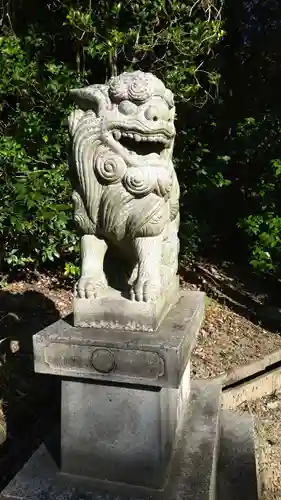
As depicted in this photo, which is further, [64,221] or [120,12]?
[120,12]

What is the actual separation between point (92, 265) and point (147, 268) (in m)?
0.28

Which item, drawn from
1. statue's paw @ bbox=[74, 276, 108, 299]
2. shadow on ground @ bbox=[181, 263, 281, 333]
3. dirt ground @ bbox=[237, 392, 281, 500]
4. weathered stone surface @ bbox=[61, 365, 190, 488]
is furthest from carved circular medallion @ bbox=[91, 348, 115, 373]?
shadow on ground @ bbox=[181, 263, 281, 333]

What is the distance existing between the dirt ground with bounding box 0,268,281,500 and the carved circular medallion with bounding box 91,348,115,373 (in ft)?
5.04

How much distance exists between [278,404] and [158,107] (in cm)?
310

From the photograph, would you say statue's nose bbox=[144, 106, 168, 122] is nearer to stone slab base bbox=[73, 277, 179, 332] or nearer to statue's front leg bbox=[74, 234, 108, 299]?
statue's front leg bbox=[74, 234, 108, 299]

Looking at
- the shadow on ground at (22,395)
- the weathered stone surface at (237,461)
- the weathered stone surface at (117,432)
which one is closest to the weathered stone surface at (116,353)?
the weathered stone surface at (117,432)

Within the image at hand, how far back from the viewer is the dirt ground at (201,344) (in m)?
3.47

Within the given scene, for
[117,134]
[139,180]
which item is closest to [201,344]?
[139,180]

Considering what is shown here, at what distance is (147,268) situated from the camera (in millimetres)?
2254

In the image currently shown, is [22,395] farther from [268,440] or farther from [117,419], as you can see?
[268,440]

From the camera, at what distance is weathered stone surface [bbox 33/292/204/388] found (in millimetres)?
2082

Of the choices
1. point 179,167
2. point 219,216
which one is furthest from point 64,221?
point 219,216

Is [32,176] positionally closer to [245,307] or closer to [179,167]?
[179,167]

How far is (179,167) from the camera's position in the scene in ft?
19.3
